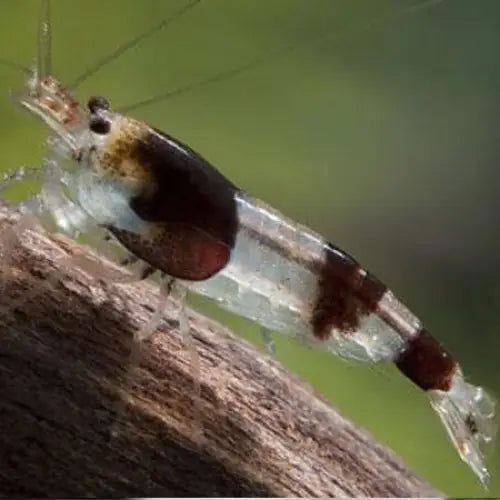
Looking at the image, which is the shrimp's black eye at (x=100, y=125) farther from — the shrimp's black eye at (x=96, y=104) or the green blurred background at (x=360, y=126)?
the green blurred background at (x=360, y=126)

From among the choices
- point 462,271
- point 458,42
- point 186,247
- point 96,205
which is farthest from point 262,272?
point 458,42

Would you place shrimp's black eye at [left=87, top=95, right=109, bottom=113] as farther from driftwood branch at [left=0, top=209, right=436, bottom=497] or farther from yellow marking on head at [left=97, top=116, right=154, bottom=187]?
driftwood branch at [left=0, top=209, right=436, bottom=497]

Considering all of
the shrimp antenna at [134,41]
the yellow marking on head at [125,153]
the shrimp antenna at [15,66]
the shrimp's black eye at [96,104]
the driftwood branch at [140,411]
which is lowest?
the driftwood branch at [140,411]

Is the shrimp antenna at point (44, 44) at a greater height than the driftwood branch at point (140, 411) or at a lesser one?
greater

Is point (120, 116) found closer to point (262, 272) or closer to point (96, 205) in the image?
point (96, 205)

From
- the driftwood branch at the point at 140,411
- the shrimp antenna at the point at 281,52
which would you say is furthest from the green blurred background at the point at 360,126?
the driftwood branch at the point at 140,411

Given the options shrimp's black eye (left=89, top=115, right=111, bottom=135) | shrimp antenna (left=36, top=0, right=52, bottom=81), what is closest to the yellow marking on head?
shrimp's black eye (left=89, top=115, right=111, bottom=135)
